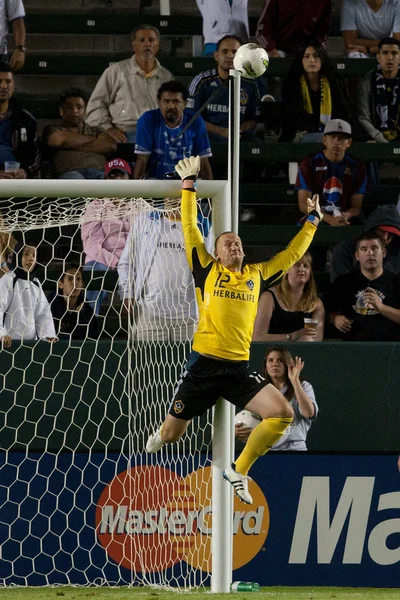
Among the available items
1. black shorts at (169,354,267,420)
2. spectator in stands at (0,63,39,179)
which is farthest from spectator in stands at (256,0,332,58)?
black shorts at (169,354,267,420)

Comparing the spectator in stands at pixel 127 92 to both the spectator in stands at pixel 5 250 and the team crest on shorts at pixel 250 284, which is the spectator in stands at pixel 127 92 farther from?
the team crest on shorts at pixel 250 284

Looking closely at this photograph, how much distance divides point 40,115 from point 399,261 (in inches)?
156

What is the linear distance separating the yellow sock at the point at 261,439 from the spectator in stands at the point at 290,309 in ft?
6.80

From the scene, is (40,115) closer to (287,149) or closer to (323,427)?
(287,149)

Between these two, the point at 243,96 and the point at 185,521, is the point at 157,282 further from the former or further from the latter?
the point at 243,96

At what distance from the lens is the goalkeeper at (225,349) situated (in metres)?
6.21

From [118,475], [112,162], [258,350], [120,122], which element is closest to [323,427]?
[258,350]

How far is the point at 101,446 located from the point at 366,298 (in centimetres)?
227

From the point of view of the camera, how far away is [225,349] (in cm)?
628

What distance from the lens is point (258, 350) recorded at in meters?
7.91

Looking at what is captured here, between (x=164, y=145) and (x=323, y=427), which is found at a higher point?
(x=164, y=145)

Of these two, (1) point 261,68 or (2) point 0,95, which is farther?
(2) point 0,95

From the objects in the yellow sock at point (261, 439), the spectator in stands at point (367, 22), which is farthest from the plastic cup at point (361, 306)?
the spectator in stands at point (367, 22)

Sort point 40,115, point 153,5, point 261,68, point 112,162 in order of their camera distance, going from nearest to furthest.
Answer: point 261,68 → point 112,162 → point 40,115 → point 153,5
